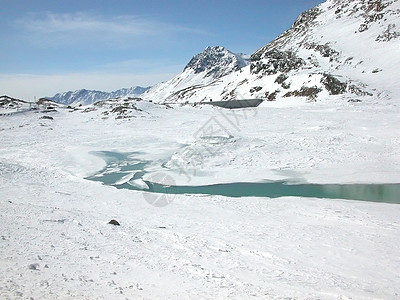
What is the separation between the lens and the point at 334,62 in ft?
192

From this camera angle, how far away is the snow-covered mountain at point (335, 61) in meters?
46.5

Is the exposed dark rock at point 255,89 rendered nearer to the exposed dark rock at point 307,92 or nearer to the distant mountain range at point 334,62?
the distant mountain range at point 334,62

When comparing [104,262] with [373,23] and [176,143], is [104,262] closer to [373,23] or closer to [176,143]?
[176,143]

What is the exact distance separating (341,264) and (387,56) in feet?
178

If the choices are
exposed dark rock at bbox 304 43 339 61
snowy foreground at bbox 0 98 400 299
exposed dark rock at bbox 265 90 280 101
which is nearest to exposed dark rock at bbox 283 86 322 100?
exposed dark rock at bbox 265 90 280 101

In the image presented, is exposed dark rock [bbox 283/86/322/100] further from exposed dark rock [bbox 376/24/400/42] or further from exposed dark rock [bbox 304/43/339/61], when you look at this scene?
exposed dark rock [bbox 376/24/400/42]

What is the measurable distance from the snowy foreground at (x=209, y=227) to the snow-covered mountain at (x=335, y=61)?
21.1m

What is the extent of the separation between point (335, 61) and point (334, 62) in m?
0.28

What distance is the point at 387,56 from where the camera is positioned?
51500mm

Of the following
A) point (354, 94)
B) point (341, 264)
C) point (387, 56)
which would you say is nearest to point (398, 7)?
point (387, 56)

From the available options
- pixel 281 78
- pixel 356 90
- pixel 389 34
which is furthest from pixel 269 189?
pixel 389 34

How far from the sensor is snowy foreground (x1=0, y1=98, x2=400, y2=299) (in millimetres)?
6273

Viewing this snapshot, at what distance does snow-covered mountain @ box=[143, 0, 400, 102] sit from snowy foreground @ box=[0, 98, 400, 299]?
69.3 ft

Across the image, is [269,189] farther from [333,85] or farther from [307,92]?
[307,92]
